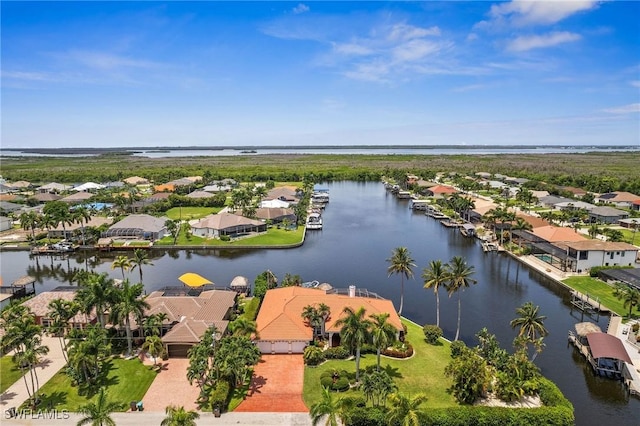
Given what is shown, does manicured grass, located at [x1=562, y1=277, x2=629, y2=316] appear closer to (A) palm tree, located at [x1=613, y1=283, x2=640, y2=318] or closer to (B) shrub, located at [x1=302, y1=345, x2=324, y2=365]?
(A) palm tree, located at [x1=613, y1=283, x2=640, y2=318]

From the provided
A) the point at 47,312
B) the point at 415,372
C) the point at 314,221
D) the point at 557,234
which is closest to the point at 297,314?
the point at 415,372

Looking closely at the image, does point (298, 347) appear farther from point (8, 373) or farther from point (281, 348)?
point (8, 373)

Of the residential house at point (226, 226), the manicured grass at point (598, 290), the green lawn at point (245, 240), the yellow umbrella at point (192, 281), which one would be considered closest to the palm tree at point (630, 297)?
the manicured grass at point (598, 290)

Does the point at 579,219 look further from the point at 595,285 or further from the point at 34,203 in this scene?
the point at 34,203

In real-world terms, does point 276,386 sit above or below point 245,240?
below

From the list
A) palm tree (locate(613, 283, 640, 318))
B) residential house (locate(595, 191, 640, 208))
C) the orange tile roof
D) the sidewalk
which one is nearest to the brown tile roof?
the sidewalk

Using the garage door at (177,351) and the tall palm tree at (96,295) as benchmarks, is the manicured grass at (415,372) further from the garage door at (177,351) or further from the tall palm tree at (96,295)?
the tall palm tree at (96,295)

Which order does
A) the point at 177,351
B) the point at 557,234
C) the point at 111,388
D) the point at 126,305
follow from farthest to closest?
1. the point at 557,234
2. the point at 177,351
3. the point at 126,305
4. the point at 111,388

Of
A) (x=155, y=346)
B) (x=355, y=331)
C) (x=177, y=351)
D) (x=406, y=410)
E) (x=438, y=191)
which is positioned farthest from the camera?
(x=438, y=191)
